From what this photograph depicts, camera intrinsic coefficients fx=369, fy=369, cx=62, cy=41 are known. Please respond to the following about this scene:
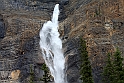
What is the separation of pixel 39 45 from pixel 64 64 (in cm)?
671

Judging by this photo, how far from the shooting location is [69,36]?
63.5m

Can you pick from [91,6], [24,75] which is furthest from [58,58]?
[91,6]

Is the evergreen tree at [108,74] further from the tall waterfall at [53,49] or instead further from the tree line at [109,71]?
the tall waterfall at [53,49]

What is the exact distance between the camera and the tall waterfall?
193 feet

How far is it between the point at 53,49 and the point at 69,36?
3.69m

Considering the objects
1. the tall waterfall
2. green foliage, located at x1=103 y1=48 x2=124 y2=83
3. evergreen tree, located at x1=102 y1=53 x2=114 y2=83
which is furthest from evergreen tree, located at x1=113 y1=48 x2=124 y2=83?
the tall waterfall

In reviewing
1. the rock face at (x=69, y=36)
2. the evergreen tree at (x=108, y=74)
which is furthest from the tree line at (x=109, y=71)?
the rock face at (x=69, y=36)

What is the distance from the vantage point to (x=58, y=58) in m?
61.6

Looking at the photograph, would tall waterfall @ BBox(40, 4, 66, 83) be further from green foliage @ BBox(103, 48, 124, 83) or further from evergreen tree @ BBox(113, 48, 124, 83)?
evergreen tree @ BBox(113, 48, 124, 83)

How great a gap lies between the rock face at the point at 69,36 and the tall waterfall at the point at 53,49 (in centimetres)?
104

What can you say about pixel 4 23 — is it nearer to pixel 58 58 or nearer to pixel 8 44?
pixel 8 44

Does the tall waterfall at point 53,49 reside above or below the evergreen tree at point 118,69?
above

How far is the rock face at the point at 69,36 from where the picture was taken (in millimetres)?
57188

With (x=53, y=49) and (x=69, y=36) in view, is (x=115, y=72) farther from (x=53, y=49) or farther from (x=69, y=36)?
(x=53, y=49)
